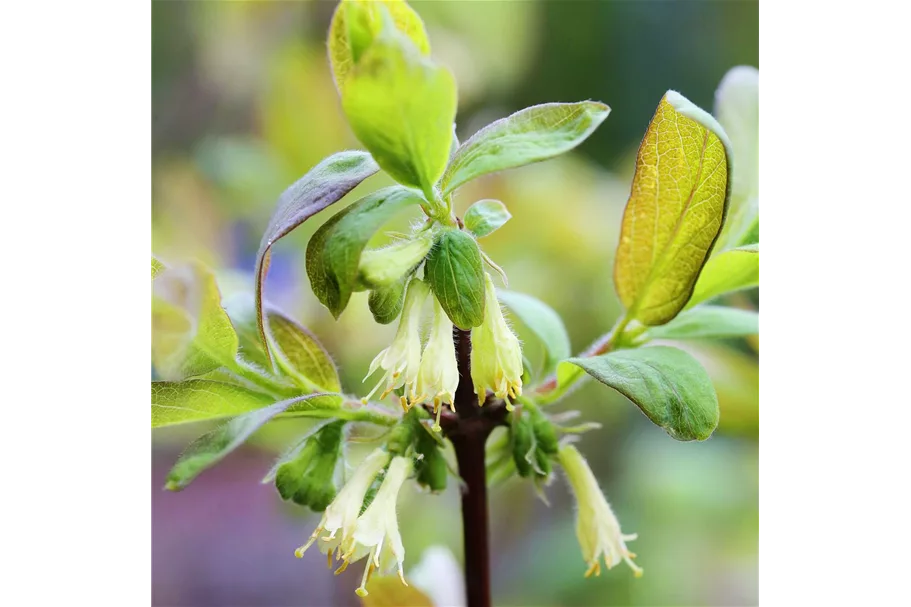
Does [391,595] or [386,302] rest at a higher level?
[386,302]

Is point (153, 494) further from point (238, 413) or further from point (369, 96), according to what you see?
point (369, 96)

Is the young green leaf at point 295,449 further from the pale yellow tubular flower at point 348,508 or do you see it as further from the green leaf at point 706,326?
the green leaf at point 706,326

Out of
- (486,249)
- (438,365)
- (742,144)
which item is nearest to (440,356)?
(438,365)

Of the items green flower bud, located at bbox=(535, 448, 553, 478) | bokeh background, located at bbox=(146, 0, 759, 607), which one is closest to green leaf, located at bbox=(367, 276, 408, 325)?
green flower bud, located at bbox=(535, 448, 553, 478)

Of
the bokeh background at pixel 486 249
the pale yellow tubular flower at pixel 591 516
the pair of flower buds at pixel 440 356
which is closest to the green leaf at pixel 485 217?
the pair of flower buds at pixel 440 356

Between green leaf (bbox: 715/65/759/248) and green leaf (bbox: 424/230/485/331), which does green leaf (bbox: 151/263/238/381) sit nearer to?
green leaf (bbox: 424/230/485/331)

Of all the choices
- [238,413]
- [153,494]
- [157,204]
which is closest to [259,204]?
[157,204]

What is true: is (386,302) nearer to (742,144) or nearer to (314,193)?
(314,193)
